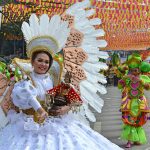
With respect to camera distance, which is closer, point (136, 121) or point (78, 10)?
point (78, 10)

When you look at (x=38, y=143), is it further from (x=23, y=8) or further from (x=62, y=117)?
(x=23, y=8)

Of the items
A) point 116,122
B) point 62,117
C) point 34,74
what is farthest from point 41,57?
point 116,122

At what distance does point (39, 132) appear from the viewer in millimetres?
3355

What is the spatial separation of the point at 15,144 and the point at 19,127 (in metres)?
0.22

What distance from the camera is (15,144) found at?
3236 mm

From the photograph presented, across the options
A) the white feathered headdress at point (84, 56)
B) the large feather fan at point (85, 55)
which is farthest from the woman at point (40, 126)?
the large feather fan at point (85, 55)

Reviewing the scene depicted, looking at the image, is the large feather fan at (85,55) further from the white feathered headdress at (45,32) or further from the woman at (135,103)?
the woman at (135,103)

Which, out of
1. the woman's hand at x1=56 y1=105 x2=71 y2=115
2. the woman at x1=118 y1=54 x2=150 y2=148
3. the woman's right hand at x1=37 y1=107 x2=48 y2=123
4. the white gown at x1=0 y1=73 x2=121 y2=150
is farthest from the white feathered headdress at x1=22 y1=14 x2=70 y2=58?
the woman at x1=118 y1=54 x2=150 y2=148

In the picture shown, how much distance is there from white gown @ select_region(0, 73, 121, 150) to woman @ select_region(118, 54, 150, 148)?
12.2ft

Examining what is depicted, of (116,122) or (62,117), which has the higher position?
(62,117)

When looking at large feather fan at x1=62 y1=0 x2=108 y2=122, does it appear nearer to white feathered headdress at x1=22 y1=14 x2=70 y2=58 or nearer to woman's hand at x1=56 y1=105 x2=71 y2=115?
white feathered headdress at x1=22 y1=14 x2=70 y2=58

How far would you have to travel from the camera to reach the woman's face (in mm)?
3574

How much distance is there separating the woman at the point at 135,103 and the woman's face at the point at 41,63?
368 cm

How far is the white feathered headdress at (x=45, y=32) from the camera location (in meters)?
3.69
